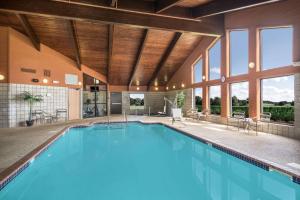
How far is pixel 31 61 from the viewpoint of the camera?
810 centimetres

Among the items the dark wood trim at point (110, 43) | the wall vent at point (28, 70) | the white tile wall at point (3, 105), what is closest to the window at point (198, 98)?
the dark wood trim at point (110, 43)

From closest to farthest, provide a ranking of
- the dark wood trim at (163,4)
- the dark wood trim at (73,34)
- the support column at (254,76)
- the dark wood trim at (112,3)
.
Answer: the dark wood trim at (163,4), the dark wood trim at (112,3), the support column at (254,76), the dark wood trim at (73,34)

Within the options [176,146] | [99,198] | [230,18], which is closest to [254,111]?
[176,146]

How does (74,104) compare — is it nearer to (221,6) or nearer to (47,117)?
(47,117)

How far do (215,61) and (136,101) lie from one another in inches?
293

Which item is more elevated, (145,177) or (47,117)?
(47,117)

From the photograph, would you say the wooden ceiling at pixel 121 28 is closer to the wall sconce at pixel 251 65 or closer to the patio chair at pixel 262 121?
the wall sconce at pixel 251 65

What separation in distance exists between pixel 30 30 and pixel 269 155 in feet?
29.1

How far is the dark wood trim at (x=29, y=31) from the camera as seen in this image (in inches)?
253

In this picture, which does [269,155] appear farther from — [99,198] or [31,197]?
[31,197]

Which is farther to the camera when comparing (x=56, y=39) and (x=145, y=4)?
(x=56, y=39)

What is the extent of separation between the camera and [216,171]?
356cm

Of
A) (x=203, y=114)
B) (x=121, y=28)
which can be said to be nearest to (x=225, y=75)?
(x=203, y=114)

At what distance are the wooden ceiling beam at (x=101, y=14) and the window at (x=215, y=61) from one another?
1.20 meters
